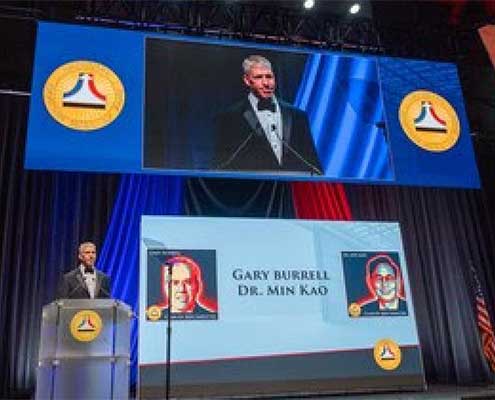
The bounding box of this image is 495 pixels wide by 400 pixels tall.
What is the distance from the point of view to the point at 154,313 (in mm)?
4996

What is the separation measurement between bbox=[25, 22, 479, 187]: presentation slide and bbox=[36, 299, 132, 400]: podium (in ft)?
4.76

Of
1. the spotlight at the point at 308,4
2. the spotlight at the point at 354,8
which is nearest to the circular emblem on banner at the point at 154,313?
the spotlight at the point at 308,4

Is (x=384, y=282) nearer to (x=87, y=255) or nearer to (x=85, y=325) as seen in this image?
(x=87, y=255)

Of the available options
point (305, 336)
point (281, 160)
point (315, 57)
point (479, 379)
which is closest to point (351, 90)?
point (315, 57)

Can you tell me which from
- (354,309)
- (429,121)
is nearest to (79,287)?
(354,309)

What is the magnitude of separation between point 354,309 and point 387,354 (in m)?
0.51

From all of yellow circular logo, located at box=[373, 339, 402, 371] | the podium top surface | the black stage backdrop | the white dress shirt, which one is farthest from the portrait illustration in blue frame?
the podium top surface

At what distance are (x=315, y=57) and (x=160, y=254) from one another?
2614mm

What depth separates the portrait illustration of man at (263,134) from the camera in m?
5.34

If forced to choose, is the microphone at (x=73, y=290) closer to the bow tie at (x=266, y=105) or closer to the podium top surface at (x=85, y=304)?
the podium top surface at (x=85, y=304)

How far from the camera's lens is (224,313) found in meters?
5.22

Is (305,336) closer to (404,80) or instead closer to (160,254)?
(160,254)

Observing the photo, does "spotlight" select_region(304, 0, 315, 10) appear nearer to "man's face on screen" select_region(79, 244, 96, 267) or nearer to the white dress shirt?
the white dress shirt

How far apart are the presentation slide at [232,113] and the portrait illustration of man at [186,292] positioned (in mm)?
854
